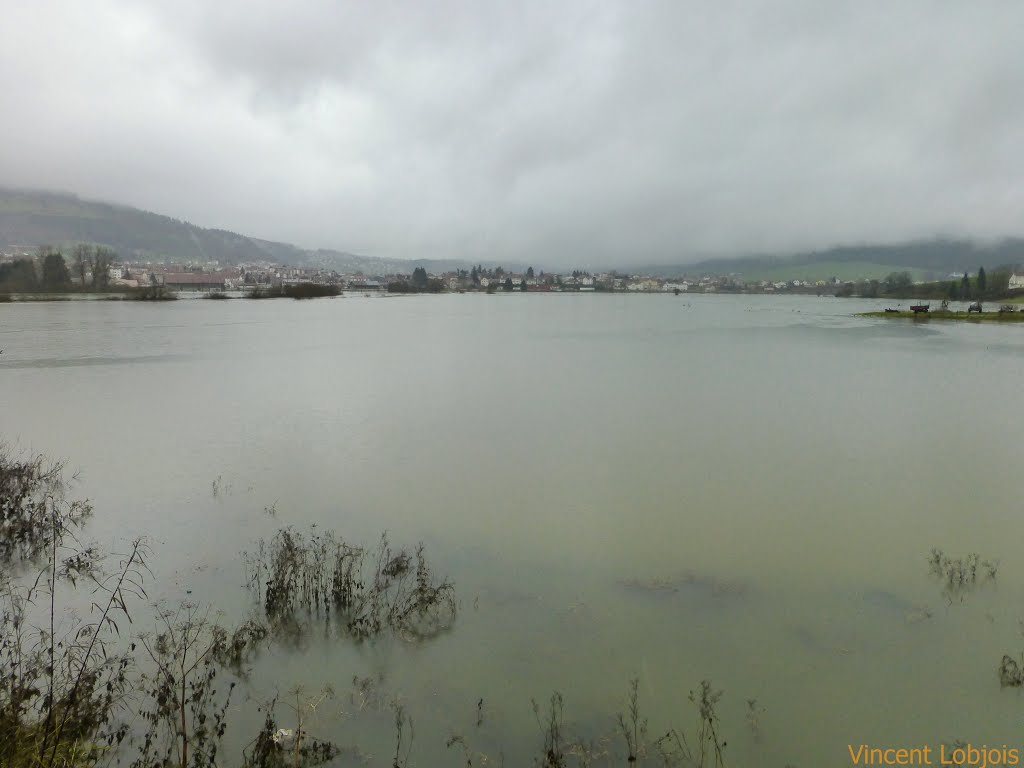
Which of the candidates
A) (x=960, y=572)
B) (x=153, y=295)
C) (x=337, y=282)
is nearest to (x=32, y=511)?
(x=960, y=572)

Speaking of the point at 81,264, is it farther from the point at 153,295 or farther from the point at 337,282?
the point at 337,282

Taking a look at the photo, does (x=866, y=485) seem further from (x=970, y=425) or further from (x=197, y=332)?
(x=197, y=332)

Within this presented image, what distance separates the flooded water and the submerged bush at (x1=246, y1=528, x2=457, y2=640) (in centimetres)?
20

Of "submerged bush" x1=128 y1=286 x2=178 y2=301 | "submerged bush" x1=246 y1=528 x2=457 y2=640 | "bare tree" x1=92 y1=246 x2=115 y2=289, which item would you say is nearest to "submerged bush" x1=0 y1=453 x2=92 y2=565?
"submerged bush" x1=246 y1=528 x2=457 y2=640

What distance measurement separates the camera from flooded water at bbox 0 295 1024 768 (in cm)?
428

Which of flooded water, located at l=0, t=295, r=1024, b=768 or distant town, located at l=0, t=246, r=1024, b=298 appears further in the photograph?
distant town, located at l=0, t=246, r=1024, b=298

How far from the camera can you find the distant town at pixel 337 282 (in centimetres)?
7506

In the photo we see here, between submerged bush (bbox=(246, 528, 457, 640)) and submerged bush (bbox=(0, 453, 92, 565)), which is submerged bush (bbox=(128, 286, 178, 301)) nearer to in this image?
submerged bush (bbox=(0, 453, 92, 565))

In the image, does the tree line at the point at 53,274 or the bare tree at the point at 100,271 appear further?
the bare tree at the point at 100,271

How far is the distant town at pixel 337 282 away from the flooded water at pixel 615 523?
71.5m

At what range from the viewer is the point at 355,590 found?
5.72m

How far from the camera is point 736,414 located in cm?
1391

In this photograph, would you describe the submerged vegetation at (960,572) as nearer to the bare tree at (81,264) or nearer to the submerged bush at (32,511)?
the submerged bush at (32,511)

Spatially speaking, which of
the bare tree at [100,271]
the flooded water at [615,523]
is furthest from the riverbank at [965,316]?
the bare tree at [100,271]
